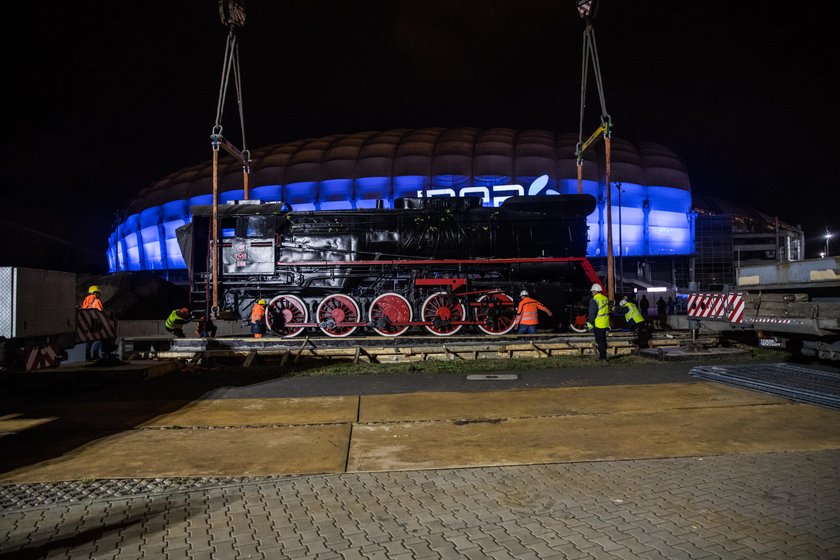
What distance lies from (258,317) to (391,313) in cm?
325

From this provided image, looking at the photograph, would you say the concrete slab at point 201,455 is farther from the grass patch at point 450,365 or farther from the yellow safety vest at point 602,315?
the yellow safety vest at point 602,315

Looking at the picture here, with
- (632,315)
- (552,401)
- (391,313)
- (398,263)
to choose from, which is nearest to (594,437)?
(552,401)

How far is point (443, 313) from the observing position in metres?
11.8

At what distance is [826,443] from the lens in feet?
14.8

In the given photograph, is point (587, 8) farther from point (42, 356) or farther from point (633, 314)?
point (42, 356)

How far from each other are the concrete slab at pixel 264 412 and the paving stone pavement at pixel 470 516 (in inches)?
72.3

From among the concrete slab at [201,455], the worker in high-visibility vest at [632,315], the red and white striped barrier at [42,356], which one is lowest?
the concrete slab at [201,455]

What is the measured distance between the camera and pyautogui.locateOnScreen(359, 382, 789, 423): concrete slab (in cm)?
591

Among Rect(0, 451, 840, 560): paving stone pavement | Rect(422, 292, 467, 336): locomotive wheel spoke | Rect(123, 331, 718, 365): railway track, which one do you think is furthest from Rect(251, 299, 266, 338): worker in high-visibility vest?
Rect(0, 451, 840, 560): paving stone pavement

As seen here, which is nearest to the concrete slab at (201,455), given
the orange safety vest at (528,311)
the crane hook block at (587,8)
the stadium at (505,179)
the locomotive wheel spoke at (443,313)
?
the locomotive wheel spoke at (443,313)

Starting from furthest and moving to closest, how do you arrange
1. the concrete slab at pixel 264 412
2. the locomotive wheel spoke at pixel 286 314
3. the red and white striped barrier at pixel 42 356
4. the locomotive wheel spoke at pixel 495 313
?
the locomotive wheel spoke at pixel 286 314 → the locomotive wheel spoke at pixel 495 313 → the red and white striped barrier at pixel 42 356 → the concrete slab at pixel 264 412

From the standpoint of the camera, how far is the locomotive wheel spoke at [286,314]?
480 inches

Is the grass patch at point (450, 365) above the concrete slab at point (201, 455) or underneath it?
above

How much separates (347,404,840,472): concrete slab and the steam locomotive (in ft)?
21.3
